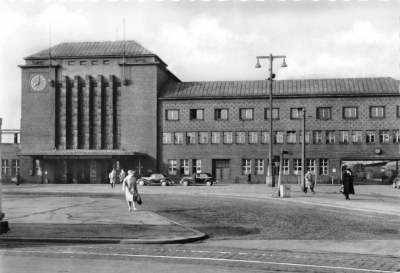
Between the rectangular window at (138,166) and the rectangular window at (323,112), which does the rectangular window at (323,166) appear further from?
the rectangular window at (138,166)

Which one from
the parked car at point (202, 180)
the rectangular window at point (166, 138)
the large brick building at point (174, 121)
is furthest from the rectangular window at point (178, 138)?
the parked car at point (202, 180)

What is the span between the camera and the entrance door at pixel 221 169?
6700 cm

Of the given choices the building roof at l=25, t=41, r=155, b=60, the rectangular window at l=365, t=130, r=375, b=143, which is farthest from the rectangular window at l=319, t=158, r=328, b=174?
the building roof at l=25, t=41, r=155, b=60

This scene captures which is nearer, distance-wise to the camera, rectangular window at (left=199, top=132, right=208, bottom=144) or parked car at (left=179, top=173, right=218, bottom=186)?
parked car at (left=179, top=173, right=218, bottom=186)

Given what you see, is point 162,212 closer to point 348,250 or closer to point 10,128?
point 348,250

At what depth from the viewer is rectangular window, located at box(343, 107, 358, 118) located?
65250 millimetres

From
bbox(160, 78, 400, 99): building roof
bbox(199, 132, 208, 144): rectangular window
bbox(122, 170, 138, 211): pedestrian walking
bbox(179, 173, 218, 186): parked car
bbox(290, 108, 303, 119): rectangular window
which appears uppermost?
bbox(160, 78, 400, 99): building roof

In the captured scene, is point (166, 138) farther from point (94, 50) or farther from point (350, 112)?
point (350, 112)

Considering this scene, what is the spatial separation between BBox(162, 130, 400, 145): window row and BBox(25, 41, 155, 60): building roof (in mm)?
11166

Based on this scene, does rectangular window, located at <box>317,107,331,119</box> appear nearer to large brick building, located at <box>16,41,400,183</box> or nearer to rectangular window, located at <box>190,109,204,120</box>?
large brick building, located at <box>16,41,400,183</box>

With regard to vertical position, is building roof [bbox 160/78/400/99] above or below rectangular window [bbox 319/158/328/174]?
above

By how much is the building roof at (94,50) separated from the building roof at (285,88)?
20.2 ft

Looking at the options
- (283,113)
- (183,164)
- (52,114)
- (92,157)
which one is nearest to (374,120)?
(283,113)

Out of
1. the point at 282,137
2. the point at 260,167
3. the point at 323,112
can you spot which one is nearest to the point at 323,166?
the point at 282,137
